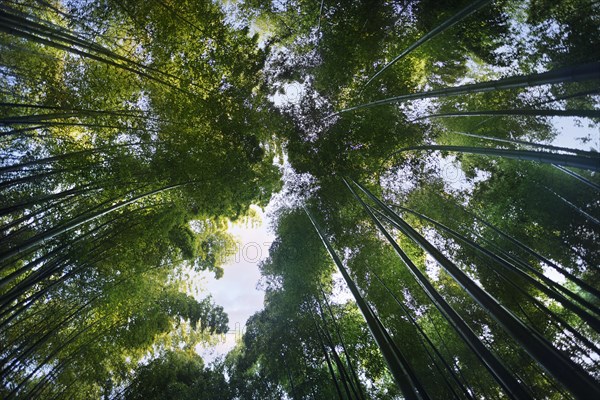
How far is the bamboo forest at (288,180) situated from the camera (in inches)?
154

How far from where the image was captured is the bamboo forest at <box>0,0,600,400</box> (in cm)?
392

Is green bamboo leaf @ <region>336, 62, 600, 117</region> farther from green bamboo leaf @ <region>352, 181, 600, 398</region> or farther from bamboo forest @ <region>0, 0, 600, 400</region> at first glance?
bamboo forest @ <region>0, 0, 600, 400</region>

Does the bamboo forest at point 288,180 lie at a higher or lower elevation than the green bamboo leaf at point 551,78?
higher

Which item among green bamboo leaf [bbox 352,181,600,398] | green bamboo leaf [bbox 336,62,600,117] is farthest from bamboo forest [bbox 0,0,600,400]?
green bamboo leaf [bbox 352,181,600,398]

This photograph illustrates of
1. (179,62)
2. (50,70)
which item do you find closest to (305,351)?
(179,62)

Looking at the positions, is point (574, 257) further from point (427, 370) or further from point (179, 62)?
point (179, 62)

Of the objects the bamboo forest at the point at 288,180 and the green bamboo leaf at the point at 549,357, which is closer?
the green bamboo leaf at the point at 549,357

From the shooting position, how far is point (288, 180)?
5.66m

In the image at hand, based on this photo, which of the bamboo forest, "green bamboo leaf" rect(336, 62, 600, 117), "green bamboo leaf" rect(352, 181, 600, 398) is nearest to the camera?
"green bamboo leaf" rect(352, 181, 600, 398)

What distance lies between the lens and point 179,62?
13.9 ft

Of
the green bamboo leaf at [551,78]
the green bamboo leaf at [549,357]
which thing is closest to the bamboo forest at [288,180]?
the green bamboo leaf at [551,78]

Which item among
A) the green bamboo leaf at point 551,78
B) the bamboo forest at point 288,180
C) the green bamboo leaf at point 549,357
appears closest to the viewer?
the green bamboo leaf at point 549,357

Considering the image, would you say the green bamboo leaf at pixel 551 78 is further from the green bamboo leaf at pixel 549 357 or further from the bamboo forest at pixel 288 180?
the bamboo forest at pixel 288 180

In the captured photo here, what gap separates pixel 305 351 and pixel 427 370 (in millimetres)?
2051
